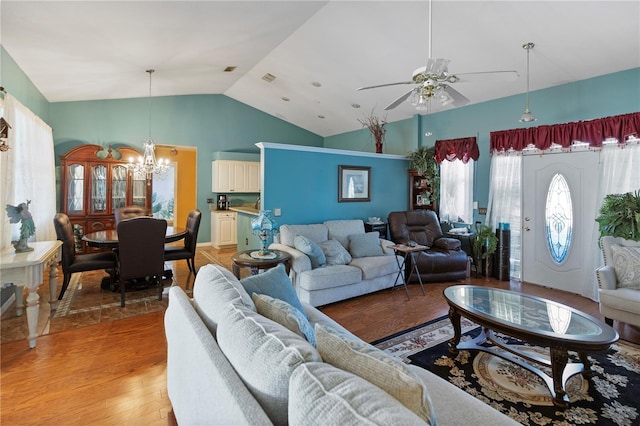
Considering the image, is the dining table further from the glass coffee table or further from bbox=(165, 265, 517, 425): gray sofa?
the glass coffee table

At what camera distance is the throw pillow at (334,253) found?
12.9 feet

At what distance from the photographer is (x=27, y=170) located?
3.74m

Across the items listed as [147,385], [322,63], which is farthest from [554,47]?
[147,385]

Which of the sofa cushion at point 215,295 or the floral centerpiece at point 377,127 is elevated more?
the floral centerpiece at point 377,127

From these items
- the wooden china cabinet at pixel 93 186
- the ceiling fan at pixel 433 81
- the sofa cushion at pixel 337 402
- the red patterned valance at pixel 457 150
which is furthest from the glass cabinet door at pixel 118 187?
the sofa cushion at pixel 337 402

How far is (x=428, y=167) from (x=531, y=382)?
13.1 ft

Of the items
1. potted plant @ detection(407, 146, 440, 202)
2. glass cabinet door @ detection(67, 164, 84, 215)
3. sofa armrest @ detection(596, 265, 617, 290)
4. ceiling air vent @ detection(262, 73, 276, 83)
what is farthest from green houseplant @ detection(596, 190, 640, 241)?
glass cabinet door @ detection(67, 164, 84, 215)

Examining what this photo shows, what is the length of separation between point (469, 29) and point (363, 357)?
3.94 meters

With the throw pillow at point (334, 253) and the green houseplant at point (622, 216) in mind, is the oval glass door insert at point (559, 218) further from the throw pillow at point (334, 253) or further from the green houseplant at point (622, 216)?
the throw pillow at point (334, 253)

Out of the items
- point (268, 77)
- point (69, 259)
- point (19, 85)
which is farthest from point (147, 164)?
point (268, 77)

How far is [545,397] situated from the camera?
205cm

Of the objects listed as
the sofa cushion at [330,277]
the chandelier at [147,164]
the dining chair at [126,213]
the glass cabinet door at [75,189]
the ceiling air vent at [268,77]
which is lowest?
the sofa cushion at [330,277]

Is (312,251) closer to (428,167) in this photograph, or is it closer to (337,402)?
(337,402)

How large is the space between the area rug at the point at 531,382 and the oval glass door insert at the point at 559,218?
1.95 meters
